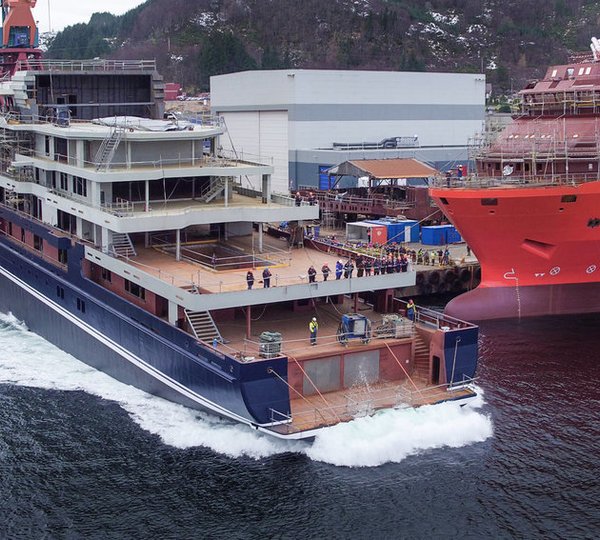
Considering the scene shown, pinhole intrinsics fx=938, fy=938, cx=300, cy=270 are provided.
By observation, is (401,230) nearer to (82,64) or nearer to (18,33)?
(82,64)

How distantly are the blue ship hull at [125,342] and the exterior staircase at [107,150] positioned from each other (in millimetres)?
2815

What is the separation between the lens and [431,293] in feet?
144

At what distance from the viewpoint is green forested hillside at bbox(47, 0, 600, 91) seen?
132m

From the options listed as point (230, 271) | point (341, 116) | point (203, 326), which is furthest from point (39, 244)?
point (341, 116)

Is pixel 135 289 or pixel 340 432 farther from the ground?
pixel 135 289

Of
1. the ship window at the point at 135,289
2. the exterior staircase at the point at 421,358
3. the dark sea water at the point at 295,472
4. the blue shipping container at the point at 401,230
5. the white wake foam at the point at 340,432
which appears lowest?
the dark sea water at the point at 295,472

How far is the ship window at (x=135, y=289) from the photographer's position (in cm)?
2744

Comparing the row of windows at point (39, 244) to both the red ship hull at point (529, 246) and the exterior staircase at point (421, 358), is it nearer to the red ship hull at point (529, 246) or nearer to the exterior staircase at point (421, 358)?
the exterior staircase at point (421, 358)

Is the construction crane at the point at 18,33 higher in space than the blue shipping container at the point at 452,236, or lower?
higher

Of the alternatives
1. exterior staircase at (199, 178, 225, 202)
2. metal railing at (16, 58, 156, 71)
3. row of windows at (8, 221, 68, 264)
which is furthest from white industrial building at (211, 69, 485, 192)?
exterior staircase at (199, 178, 225, 202)

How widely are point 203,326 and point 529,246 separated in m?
18.1

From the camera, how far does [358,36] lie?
5472 inches

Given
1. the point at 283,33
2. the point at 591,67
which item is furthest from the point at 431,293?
the point at 283,33

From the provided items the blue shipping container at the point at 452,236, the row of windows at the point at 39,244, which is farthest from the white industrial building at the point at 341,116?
the row of windows at the point at 39,244
